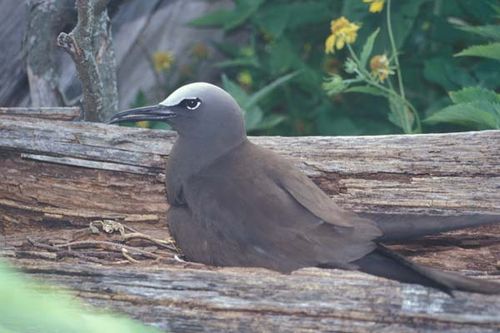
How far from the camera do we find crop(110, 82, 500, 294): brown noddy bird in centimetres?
220

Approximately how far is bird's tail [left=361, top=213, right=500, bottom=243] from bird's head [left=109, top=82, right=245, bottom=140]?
55cm

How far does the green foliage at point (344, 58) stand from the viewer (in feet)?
12.6

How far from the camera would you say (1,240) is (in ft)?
8.83

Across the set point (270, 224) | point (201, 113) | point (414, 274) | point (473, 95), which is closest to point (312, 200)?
point (270, 224)

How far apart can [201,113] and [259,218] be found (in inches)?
20.4

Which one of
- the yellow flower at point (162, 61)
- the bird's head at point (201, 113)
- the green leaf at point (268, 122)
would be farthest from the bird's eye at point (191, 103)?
the yellow flower at point (162, 61)

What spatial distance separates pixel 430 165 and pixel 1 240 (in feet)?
4.66

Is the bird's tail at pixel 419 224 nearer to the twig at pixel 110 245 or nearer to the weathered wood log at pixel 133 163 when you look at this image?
the weathered wood log at pixel 133 163

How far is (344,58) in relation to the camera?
4.58 metres

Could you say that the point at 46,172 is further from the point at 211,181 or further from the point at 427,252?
the point at 427,252

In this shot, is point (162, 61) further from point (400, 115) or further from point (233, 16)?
point (400, 115)

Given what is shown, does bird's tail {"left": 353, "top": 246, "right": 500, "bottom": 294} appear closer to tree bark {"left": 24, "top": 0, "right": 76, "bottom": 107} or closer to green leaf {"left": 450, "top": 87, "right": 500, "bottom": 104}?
green leaf {"left": 450, "top": 87, "right": 500, "bottom": 104}

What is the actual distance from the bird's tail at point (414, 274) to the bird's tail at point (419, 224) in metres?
0.14

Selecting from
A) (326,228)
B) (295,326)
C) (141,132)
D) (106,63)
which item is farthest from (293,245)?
(106,63)
